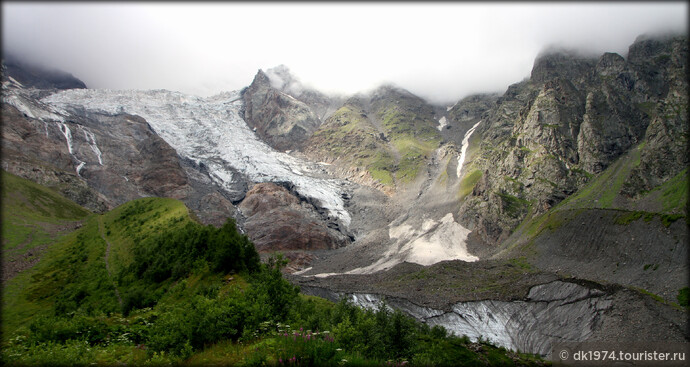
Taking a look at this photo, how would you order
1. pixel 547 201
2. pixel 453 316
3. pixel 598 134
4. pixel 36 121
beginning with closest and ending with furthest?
pixel 453 316, pixel 547 201, pixel 598 134, pixel 36 121

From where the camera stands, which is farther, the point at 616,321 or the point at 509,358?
the point at 616,321

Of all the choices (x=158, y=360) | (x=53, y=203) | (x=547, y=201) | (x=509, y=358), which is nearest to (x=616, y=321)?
(x=509, y=358)

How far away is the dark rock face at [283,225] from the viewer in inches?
5487

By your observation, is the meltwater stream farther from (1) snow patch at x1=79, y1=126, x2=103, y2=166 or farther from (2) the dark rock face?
(1) snow patch at x1=79, y1=126, x2=103, y2=166

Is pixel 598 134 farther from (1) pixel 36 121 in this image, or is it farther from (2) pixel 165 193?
(1) pixel 36 121

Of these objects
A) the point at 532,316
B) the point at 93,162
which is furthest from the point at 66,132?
the point at 532,316

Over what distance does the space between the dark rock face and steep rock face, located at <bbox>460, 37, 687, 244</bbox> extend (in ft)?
188

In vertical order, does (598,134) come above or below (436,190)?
above

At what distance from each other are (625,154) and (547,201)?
3472 cm

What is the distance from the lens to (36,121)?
157 m

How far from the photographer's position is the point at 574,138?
133 meters

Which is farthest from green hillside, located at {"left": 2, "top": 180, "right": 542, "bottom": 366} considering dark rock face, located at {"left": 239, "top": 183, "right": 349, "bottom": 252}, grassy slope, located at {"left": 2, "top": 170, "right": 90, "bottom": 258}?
dark rock face, located at {"left": 239, "top": 183, "right": 349, "bottom": 252}

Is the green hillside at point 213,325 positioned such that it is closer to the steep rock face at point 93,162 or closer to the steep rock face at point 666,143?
the steep rock face at point 666,143

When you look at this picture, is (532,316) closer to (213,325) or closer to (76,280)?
(213,325)
